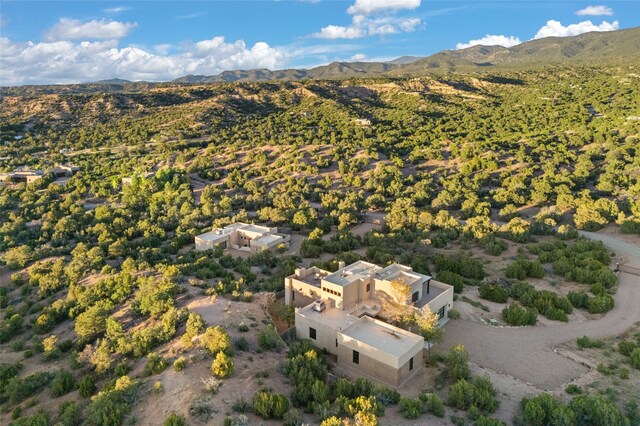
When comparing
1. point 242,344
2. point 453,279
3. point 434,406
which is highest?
point 242,344

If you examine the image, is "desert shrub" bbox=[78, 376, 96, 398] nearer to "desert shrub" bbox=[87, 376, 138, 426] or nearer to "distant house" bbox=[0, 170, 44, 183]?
"desert shrub" bbox=[87, 376, 138, 426]

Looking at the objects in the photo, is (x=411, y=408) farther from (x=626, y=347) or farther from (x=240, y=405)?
(x=626, y=347)

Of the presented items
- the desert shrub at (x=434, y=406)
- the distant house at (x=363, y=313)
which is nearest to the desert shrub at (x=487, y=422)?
the desert shrub at (x=434, y=406)

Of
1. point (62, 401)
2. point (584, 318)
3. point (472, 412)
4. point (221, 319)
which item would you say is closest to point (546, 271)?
point (584, 318)

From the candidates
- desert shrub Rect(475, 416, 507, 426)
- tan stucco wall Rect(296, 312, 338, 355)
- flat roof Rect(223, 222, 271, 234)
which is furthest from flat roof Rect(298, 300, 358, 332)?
flat roof Rect(223, 222, 271, 234)

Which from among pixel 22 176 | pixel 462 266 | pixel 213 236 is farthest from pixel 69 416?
pixel 22 176

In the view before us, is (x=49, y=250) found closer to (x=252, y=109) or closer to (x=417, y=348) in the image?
(x=417, y=348)

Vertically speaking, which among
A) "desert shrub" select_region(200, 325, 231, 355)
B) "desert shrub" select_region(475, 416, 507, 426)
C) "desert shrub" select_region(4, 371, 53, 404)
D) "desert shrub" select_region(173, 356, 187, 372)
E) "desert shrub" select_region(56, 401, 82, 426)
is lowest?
"desert shrub" select_region(4, 371, 53, 404)
